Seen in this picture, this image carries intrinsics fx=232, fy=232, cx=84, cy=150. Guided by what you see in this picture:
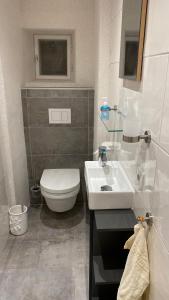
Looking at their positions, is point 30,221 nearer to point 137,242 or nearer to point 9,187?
point 9,187

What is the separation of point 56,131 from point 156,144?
180 cm

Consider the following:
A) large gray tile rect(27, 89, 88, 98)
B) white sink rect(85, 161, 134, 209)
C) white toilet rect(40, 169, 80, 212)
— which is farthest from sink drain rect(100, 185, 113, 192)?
large gray tile rect(27, 89, 88, 98)

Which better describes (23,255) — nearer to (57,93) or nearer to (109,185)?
(109,185)

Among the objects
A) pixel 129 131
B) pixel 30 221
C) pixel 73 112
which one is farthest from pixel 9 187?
pixel 129 131

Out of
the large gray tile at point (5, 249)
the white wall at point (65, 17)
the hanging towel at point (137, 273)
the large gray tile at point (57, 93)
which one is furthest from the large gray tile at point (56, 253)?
the white wall at point (65, 17)

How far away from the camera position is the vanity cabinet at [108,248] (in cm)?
121

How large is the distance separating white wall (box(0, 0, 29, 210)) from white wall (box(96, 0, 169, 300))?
128cm

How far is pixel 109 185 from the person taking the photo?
161cm

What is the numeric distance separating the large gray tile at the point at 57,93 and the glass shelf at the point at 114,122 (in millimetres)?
664

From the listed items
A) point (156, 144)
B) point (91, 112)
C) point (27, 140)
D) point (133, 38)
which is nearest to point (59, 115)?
point (91, 112)

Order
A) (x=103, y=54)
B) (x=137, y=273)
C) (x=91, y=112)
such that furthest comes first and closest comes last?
(x=91, y=112), (x=103, y=54), (x=137, y=273)

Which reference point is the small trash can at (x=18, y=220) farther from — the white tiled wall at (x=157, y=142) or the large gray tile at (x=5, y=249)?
the white tiled wall at (x=157, y=142)

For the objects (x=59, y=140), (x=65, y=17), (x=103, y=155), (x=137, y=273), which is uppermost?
(x=65, y=17)

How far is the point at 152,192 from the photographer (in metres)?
0.95
